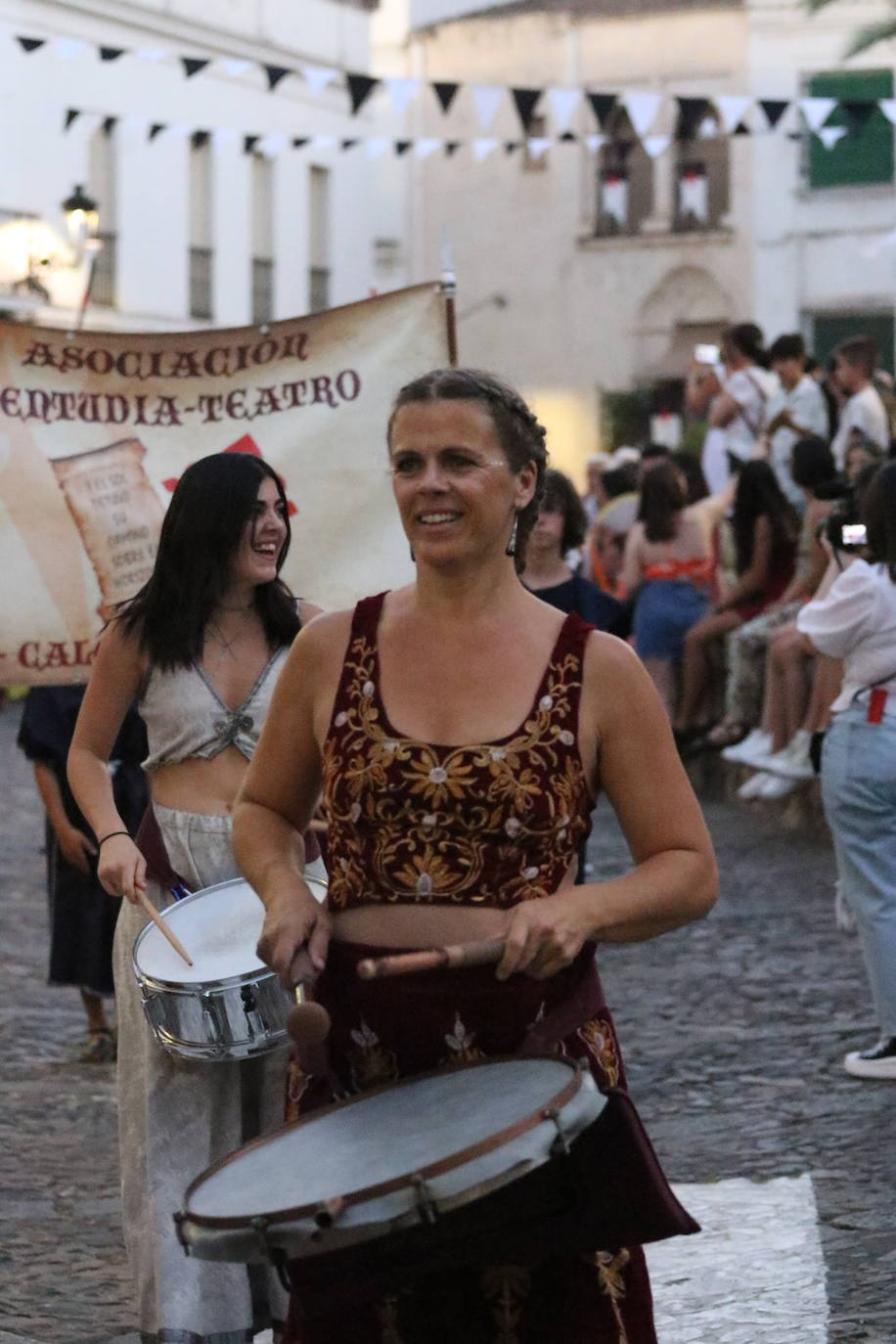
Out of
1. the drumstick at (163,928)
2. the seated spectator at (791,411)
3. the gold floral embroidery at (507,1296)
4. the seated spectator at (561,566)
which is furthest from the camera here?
the seated spectator at (791,411)

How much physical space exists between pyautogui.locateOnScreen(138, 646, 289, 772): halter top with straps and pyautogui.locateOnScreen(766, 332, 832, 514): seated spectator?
392 inches

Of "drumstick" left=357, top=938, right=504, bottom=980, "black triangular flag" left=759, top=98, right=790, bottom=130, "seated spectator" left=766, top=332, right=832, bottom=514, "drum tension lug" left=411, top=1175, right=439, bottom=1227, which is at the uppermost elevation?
"black triangular flag" left=759, top=98, right=790, bottom=130

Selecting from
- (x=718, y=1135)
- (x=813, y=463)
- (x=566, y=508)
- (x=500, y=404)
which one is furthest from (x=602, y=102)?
(x=500, y=404)

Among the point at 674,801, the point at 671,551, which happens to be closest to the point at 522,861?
the point at 674,801

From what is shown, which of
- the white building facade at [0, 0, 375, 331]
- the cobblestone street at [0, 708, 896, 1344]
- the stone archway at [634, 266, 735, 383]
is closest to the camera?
the cobblestone street at [0, 708, 896, 1344]

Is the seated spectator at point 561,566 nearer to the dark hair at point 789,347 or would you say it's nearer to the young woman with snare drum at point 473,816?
the young woman with snare drum at point 473,816

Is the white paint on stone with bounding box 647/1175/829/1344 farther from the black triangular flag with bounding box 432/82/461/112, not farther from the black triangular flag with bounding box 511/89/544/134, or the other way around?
the black triangular flag with bounding box 432/82/461/112

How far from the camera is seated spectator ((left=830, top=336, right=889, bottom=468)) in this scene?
1420cm

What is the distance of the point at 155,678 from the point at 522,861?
194 cm

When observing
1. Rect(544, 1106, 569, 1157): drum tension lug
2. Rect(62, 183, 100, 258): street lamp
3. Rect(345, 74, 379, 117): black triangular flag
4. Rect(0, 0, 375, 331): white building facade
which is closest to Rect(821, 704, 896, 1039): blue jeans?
Rect(544, 1106, 569, 1157): drum tension lug

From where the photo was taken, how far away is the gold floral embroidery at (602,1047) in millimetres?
3531

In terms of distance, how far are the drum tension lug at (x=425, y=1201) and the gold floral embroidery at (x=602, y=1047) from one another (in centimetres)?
59

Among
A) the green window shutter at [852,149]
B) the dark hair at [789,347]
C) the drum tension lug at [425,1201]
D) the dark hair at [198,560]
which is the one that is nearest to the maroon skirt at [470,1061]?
the drum tension lug at [425,1201]

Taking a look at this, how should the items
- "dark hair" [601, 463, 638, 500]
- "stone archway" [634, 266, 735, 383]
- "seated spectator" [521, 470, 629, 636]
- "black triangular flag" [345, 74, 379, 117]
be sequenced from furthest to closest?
"stone archway" [634, 266, 735, 383], "dark hair" [601, 463, 638, 500], "black triangular flag" [345, 74, 379, 117], "seated spectator" [521, 470, 629, 636]
